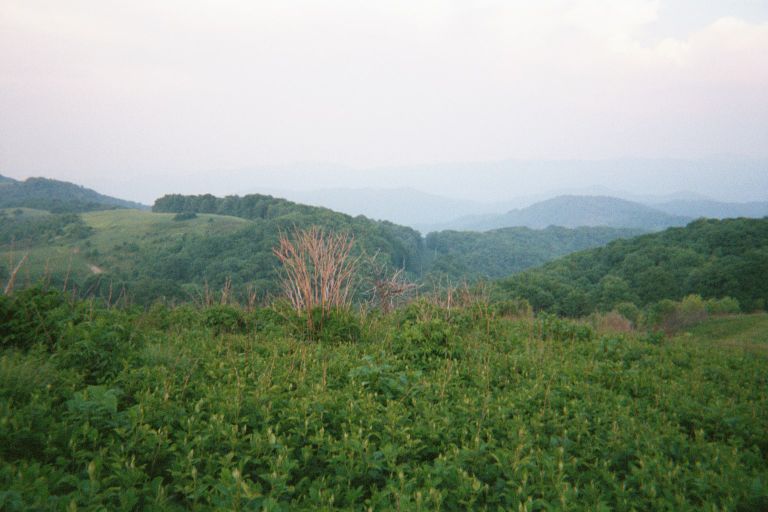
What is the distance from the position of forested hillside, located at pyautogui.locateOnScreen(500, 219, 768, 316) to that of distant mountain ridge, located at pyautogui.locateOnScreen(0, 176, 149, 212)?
125725 millimetres

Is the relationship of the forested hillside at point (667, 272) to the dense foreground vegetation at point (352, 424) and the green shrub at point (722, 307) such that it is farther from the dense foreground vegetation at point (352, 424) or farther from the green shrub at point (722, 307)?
the dense foreground vegetation at point (352, 424)

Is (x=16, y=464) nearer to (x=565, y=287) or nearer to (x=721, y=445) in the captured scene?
(x=721, y=445)

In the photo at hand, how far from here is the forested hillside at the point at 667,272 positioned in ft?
130

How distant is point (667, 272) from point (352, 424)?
57096 millimetres

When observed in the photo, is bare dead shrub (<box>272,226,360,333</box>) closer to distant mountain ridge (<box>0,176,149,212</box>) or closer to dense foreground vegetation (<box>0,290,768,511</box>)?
dense foreground vegetation (<box>0,290,768,511</box>)

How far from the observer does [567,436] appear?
3.65 m

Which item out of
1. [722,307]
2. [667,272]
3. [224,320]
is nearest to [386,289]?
[224,320]

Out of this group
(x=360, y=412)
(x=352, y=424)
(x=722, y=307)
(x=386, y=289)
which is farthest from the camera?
(x=722, y=307)

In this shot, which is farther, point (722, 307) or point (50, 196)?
point (50, 196)

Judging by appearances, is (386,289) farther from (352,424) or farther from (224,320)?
(352,424)

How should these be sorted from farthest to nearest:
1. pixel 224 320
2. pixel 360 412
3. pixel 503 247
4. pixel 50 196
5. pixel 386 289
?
pixel 50 196
pixel 503 247
pixel 386 289
pixel 224 320
pixel 360 412

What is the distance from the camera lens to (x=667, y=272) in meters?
48.8

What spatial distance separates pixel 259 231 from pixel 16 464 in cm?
7318

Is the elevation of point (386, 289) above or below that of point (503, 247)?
above
